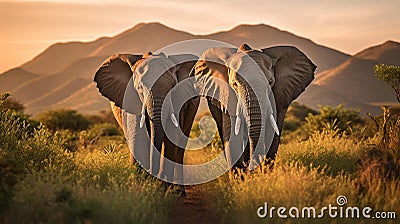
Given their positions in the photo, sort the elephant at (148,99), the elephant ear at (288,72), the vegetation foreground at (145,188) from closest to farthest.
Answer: the vegetation foreground at (145,188) < the elephant at (148,99) < the elephant ear at (288,72)

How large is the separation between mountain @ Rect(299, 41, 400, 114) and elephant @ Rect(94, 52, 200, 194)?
170 ft

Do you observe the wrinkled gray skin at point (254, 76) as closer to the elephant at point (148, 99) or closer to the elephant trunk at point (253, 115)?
the elephant trunk at point (253, 115)

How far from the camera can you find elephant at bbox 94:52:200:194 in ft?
35.9

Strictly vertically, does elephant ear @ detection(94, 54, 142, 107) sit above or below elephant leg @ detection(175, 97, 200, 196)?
above

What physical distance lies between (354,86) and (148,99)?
2417 inches

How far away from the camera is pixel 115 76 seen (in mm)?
12445

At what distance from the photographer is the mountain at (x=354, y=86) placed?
2469 inches

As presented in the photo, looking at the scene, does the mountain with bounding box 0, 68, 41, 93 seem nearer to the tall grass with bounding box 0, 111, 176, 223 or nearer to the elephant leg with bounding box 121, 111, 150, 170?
the elephant leg with bounding box 121, 111, 150, 170

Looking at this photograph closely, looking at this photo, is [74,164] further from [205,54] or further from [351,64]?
[351,64]

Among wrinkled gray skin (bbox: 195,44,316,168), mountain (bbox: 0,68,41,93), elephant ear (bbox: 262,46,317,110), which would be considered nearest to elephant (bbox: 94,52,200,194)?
wrinkled gray skin (bbox: 195,44,316,168)

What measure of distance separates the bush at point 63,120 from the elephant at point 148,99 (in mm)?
16716

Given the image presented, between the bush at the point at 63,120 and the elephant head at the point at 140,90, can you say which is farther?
the bush at the point at 63,120

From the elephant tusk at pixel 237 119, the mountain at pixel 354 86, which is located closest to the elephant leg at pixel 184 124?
the elephant tusk at pixel 237 119

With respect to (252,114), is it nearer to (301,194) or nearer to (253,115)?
(253,115)
